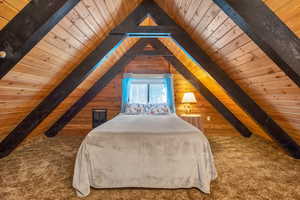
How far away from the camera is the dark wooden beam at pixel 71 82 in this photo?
83.2 inches

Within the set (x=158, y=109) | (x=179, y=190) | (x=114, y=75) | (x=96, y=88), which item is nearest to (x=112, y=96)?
(x=96, y=88)

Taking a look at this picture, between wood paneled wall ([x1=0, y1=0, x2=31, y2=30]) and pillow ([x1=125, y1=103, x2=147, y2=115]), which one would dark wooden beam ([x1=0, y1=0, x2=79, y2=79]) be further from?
pillow ([x1=125, y1=103, x2=147, y2=115])

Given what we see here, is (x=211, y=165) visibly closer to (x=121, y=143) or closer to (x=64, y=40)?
(x=121, y=143)

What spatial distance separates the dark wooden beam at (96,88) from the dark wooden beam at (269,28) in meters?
Answer: 2.38

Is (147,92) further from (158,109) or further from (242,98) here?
(242,98)

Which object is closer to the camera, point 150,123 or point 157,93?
point 150,123

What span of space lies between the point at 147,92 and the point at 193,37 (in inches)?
75.7

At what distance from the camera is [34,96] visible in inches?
81.7

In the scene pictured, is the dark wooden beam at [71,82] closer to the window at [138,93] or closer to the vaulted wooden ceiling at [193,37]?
the vaulted wooden ceiling at [193,37]

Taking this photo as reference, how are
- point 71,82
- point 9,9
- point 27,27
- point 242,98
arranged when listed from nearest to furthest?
point 9,9
point 27,27
point 71,82
point 242,98

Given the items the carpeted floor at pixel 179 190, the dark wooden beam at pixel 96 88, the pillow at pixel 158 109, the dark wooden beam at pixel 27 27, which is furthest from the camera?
the dark wooden beam at pixel 96 88

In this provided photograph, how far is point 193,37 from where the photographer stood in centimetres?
215

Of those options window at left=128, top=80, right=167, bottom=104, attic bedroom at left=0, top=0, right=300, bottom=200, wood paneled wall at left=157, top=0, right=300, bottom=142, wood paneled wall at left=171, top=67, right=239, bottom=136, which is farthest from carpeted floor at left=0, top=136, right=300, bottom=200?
window at left=128, top=80, right=167, bottom=104

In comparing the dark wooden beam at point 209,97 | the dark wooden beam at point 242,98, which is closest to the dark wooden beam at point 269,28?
the dark wooden beam at point 242,98
